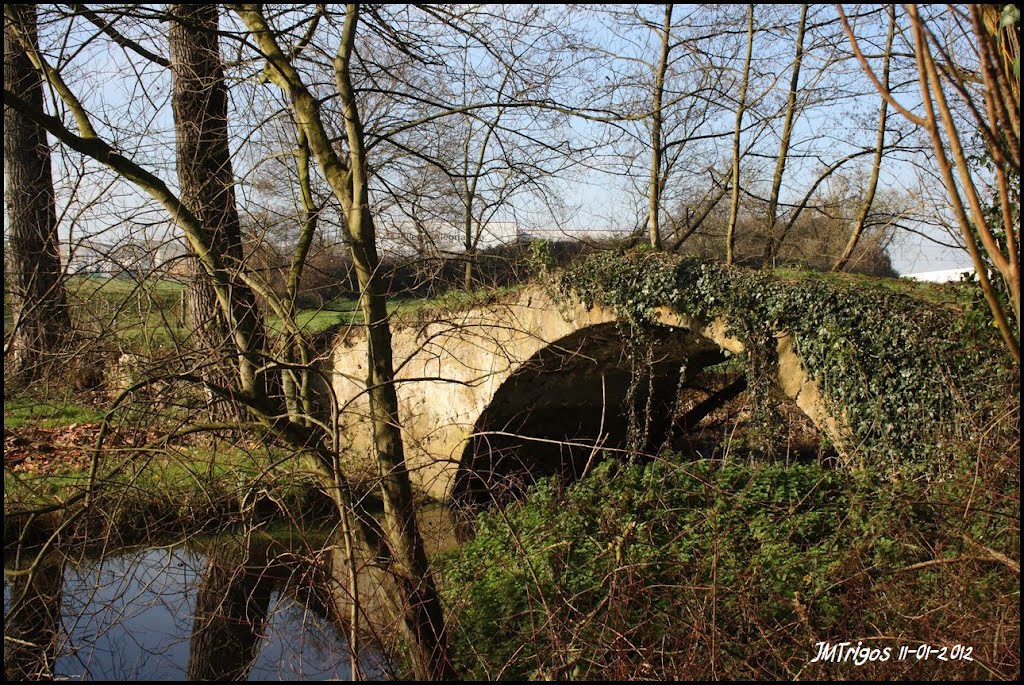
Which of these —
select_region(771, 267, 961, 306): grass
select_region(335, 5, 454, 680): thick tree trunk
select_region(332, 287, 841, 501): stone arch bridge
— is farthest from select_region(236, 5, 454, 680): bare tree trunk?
select_region(771, 267, 961, 306): grass

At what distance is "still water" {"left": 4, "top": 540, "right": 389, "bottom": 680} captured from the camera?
3490mm

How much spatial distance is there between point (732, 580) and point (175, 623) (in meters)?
3.41

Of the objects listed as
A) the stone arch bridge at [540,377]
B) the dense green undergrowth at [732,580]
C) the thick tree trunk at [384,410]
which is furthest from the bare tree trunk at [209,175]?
the stone arch bridge at [540,377]

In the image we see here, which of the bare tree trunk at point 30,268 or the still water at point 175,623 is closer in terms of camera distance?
Result: the still water at point 175,623

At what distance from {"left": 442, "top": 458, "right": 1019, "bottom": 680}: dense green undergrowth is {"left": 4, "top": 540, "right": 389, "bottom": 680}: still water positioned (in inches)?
31.3

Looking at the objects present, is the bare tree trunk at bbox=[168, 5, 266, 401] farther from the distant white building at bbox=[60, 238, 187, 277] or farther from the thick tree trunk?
the thick tree trunk

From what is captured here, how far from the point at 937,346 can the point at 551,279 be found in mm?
3669

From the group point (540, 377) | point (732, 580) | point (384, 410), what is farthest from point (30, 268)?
point (540, 377)

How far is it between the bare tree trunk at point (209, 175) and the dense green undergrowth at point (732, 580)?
5.19 feet

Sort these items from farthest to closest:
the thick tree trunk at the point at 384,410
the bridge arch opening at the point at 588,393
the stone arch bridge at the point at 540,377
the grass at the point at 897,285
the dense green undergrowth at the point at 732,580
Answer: the bridge arch opening at the point at 588,393
the stone arch bridge at the point at 540,377
the grass at the point at 897,285
the thick tree trunk at the point at 384,410
the dense green undergrowth at the point at 732,580

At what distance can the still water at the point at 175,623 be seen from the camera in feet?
11.5

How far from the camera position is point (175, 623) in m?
5.07

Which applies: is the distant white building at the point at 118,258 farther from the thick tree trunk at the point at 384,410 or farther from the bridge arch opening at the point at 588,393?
the bridge arch opening at the point at 588,393

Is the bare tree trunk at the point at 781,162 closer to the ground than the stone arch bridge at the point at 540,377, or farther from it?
farther from it
